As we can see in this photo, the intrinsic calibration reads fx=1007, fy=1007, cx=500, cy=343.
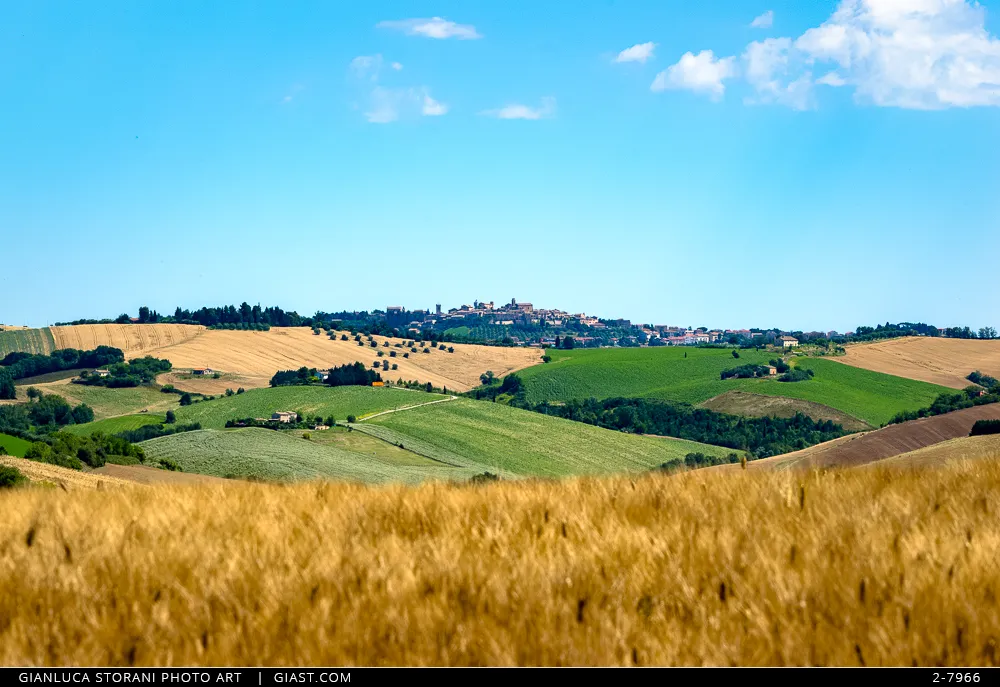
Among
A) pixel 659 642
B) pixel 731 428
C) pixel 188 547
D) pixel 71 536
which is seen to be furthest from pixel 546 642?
pixel 731 428

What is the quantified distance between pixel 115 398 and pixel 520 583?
143 meters

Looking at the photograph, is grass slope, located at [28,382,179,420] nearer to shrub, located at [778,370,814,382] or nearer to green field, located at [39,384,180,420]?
green field, located at [39,384,180,420]

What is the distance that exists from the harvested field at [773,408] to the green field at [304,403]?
41156 mm

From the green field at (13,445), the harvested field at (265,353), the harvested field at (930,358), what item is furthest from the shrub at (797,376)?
the green field at (13,445)

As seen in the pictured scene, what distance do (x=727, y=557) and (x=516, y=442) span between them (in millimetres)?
115150

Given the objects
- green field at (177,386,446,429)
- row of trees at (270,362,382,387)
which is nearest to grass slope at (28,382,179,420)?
green field at (177,386,446,429)

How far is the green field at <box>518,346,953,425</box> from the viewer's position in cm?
13888

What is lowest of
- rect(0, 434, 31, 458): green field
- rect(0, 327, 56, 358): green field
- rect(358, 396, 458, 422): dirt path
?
rect(358, 396, 458, 422): dirt path

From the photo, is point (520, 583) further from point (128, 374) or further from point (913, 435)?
point (128, 374)

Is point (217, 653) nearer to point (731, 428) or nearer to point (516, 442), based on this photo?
point (516, 442)

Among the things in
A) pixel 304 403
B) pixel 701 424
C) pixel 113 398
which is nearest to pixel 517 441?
pixel 304 403

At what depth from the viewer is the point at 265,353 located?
175250 millimetres

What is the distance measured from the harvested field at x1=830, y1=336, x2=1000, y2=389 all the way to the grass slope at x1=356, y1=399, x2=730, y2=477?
42.7 m

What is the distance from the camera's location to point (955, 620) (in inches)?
161
